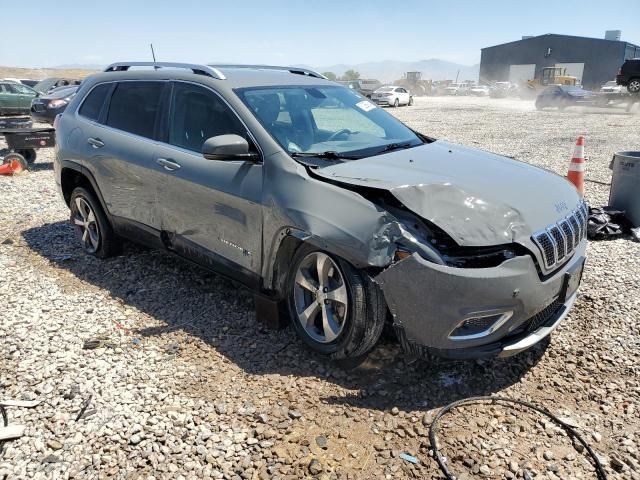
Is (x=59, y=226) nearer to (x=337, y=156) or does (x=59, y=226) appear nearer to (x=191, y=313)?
(x=191, y=313)

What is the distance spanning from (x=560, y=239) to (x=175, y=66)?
3.38 meters

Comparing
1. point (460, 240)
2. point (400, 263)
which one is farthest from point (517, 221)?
point (400, 263)

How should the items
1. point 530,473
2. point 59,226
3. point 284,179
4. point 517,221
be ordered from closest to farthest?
point 530,473 → point 517,221 → point 284,179 → point 59,226

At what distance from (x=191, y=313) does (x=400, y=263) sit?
206 centimetres


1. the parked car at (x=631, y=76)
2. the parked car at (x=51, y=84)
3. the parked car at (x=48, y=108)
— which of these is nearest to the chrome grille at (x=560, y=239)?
the parked car at (x=48, y=108)

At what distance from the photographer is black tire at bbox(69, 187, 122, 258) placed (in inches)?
198

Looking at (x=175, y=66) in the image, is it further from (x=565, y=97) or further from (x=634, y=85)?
(x=565, y=97)

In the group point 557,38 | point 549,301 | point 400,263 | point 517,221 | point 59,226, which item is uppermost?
point 557,38

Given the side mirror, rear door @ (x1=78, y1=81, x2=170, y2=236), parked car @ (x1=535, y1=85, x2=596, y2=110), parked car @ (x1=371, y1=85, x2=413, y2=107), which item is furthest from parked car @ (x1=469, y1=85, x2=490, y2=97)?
the side mirror

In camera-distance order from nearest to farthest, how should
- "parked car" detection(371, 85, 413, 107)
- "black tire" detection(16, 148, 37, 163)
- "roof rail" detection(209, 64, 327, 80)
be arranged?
→ "roof rail" detection(209, 64, 327, 80) < "black tire" detection(16, 148, 37, 163) < "parked car" detection(371, 85, 413, 107)

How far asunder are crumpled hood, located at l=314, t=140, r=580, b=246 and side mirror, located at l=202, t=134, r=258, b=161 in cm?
56

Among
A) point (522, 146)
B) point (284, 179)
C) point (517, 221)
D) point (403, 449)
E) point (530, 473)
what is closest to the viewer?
point (530, 473)

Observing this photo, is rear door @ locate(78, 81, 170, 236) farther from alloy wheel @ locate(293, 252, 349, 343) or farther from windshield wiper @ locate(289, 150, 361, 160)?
alloy wheel @ locate(293, 252, 349, 343)

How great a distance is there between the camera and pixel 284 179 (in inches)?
128
